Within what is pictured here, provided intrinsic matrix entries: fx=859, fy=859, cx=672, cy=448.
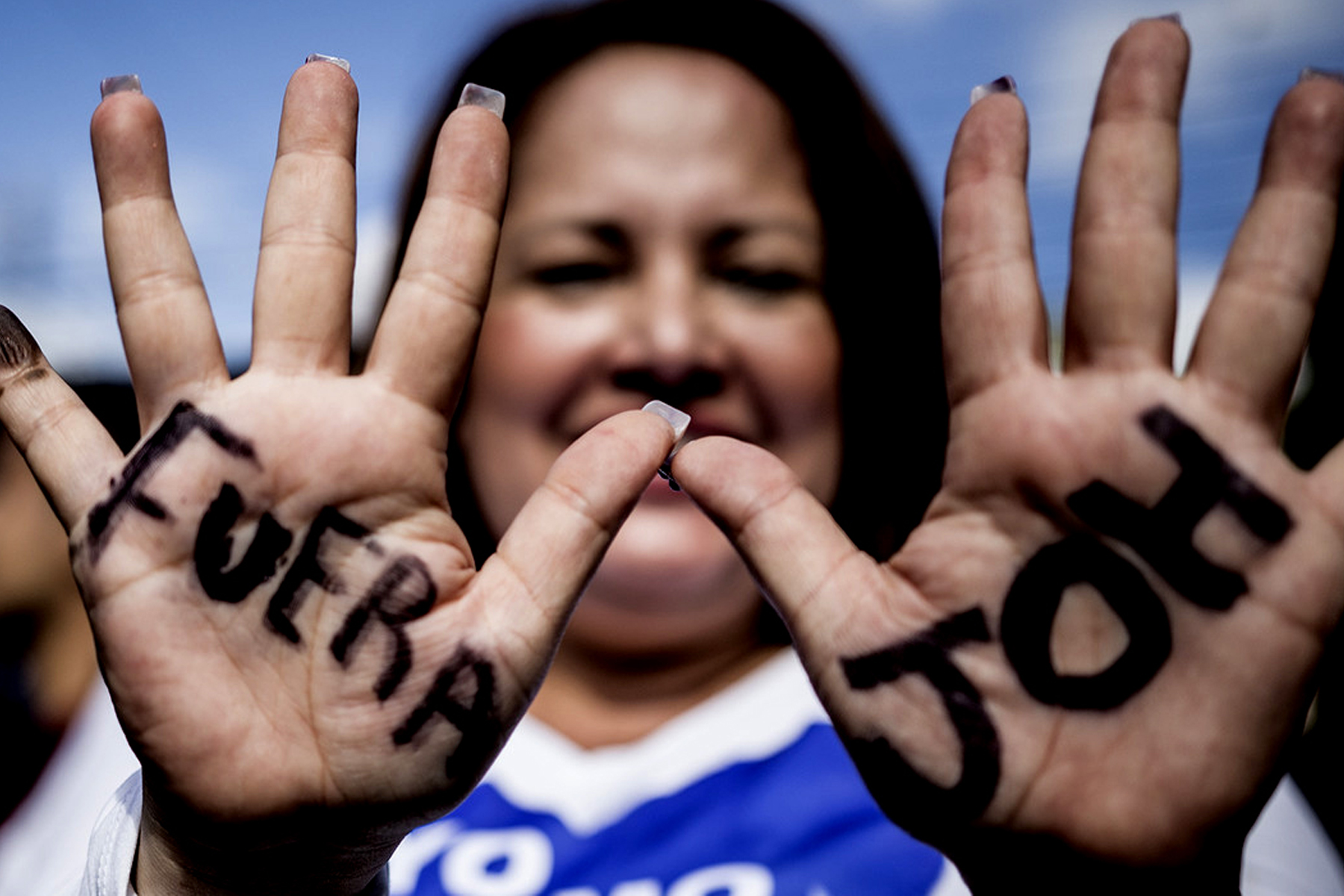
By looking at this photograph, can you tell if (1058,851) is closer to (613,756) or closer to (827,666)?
(827,666)

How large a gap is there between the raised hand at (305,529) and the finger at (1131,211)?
477 mm

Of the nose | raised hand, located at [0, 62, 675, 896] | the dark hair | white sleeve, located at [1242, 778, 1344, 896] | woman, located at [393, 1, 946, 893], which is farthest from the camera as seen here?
the dark hair

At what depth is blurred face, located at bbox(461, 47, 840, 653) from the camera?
169 cm

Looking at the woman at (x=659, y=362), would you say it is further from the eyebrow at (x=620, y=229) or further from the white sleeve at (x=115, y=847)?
the white sleeve at (x=115, y=847)

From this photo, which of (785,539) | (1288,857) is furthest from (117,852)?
(1288,857)

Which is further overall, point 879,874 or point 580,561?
point 879,874

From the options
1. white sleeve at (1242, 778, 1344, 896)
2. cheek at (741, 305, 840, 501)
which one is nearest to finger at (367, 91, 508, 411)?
cheek at (741, 305, 840, 501)

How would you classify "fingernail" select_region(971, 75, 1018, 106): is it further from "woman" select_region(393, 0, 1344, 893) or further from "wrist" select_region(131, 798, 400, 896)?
"wrist" select_region(131, 798, 400, 896)

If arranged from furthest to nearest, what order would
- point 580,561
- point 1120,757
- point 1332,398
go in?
point 1332,398
point 580,561
point 1120,757

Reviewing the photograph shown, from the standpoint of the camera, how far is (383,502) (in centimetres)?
97

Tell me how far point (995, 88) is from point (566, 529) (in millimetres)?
688

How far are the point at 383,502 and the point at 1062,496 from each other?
2.39 ft

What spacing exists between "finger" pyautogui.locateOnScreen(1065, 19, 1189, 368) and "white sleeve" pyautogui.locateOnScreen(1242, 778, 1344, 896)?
743 millimetres

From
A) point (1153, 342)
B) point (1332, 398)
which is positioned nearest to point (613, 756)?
point (1153, 342)
